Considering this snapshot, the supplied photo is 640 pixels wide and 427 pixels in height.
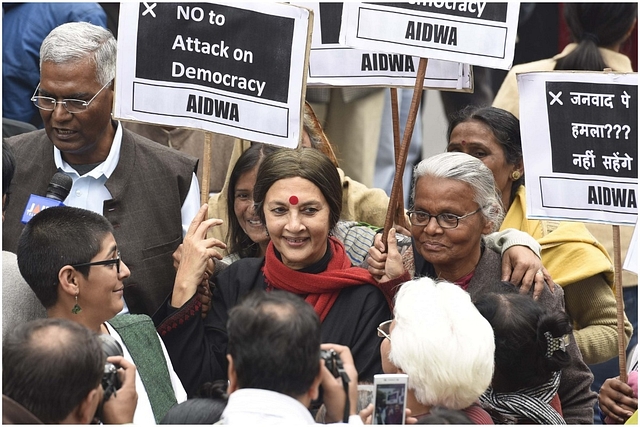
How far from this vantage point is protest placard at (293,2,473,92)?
5301mm

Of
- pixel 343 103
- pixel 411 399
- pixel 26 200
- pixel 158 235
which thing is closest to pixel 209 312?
pixel 158 235

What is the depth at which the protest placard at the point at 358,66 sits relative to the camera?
17.4 feet

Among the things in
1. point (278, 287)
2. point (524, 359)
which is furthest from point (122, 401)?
point (524, 359)

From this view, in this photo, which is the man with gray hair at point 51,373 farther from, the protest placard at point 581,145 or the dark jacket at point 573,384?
the protest placard at point 581,145

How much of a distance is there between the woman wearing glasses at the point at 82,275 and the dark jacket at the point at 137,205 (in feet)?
2.31

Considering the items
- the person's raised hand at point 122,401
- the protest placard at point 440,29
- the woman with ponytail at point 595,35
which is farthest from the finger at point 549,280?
the woman with ponytail at point 595,35

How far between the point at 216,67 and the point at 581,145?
1.50m

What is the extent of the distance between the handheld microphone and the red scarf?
94 centimetres

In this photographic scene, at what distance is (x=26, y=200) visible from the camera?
16.1 ft

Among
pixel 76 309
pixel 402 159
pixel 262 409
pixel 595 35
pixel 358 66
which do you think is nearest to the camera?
pixel 262 409

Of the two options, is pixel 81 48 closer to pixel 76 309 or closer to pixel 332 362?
pixel 76 309

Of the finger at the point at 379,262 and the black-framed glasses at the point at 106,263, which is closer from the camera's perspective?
the black-framed glasses at the point at 106,263

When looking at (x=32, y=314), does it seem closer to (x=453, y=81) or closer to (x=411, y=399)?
(x=411, y=399)

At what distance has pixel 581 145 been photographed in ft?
15.6
